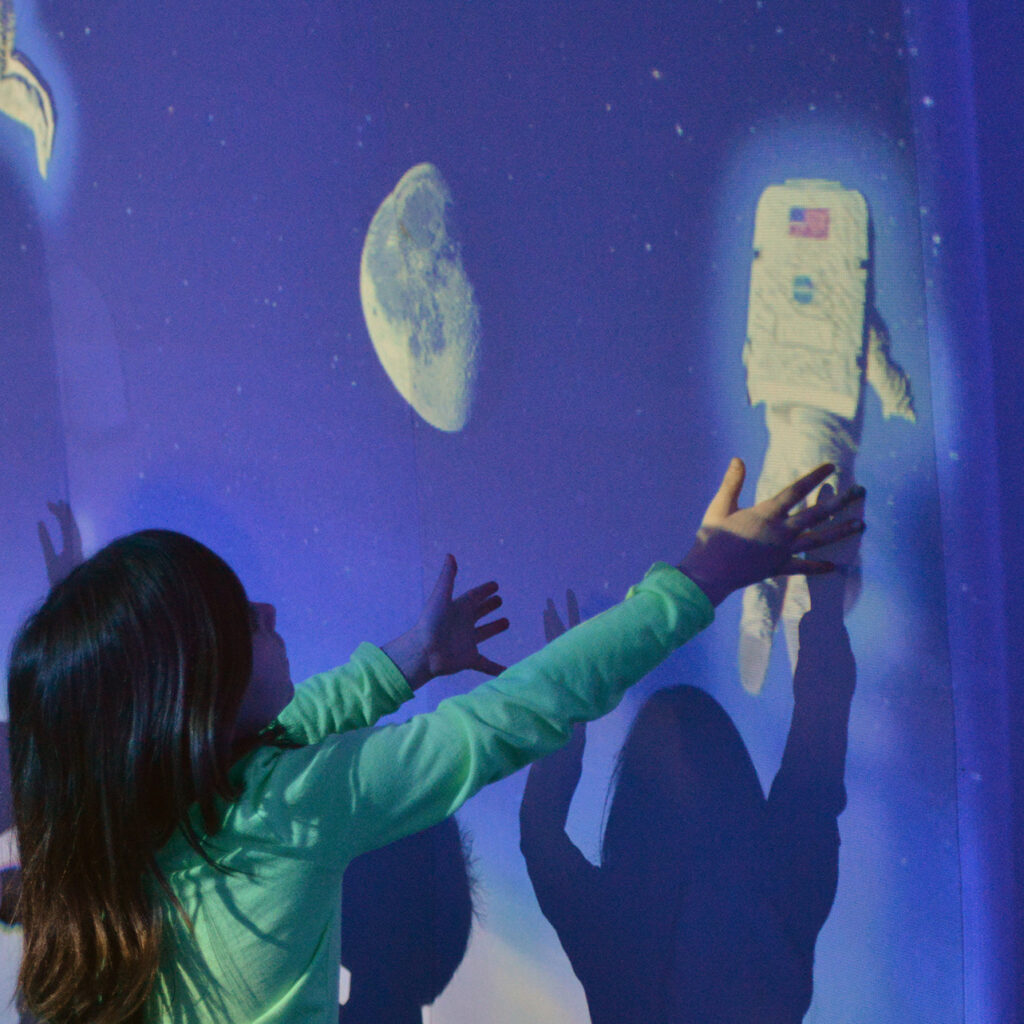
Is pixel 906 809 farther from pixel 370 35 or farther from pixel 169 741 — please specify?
pixel 370 35

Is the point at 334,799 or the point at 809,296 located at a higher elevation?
the point at 809,296

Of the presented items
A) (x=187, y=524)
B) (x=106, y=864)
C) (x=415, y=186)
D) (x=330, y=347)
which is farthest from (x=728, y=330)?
(x=187, y=524)

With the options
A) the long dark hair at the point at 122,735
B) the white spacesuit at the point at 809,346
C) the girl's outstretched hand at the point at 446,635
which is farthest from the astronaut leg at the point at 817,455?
the long dark hair at the point at 122,735

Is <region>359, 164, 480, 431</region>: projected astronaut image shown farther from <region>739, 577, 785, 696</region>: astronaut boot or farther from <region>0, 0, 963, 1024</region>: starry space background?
<region>739, 577, 785, 696</region>: astronaut boot

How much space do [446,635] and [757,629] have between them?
330 mm

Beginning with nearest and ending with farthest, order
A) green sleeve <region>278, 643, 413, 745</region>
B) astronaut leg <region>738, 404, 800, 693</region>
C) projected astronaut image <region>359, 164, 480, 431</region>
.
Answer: astronaut leg <region>738, 404, 800, 693</region>
green sleeve <region>278, 643, 413, 745</region>
projected astronaut image <region>359, 164, 480, 431</region>

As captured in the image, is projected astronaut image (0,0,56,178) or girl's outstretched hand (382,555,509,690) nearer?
girl's outstretched hand (382,555,509,690)

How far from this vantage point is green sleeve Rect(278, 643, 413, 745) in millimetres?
1055

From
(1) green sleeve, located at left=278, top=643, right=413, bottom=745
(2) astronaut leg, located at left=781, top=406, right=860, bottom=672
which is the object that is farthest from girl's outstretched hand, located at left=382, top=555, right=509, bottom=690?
(2) astronaut leg, located at left=781, top=406, right=860, bottom=672

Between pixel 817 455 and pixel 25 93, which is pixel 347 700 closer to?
pixel 817 455

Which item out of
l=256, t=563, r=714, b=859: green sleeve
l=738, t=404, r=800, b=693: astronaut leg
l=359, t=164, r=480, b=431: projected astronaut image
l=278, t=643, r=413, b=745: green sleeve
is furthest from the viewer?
l=359, t=164, r=480, b=431: projected astronaut image

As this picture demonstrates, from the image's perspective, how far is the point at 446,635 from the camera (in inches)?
42.5

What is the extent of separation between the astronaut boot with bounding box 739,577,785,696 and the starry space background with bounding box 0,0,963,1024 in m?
0.02

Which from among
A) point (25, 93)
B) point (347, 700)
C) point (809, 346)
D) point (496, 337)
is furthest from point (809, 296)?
point (25, 93)
